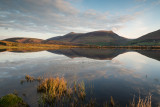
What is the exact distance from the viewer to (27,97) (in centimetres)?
695

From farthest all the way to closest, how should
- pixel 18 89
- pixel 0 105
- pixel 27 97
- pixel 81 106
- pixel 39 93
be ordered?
pixel 18 89, pixel 39 93, pixel 27 97, pixel 81 106, pixel 0 105

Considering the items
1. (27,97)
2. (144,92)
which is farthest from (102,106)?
(27,97)

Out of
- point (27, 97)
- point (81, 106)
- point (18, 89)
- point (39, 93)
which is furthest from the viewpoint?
point (18, 89)

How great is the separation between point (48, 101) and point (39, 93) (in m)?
1.59

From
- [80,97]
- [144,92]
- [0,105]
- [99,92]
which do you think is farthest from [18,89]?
[144,92]

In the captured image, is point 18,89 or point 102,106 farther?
point 18,89

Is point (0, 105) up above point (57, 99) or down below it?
above

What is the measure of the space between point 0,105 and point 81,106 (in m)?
4.12

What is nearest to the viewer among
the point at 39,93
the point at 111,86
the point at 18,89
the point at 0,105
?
the point at 0,105

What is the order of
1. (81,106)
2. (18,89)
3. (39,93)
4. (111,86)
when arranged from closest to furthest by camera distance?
(81,106), (39,93), (18,89), (111,86)

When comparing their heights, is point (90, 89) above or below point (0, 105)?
below

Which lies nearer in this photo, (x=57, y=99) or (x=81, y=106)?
(x=81, y=106)

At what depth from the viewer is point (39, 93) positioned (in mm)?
7535

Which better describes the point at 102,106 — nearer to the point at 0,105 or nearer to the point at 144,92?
the point at 144,92
